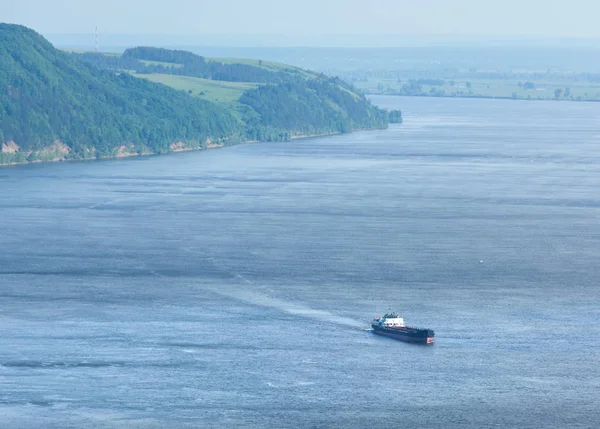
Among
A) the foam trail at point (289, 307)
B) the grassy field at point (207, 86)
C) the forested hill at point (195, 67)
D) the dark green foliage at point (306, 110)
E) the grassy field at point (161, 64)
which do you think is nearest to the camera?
the foam trail at point (289, 307)

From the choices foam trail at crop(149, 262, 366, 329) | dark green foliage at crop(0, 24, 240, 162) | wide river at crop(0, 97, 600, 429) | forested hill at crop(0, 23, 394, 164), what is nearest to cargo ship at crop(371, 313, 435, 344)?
wide river at crop(0, 97, 600, 429)

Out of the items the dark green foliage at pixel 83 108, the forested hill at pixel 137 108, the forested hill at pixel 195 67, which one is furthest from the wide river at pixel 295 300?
the forested hill at pixel 195 67

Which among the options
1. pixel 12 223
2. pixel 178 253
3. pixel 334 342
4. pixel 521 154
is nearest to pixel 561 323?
pixel 334 342

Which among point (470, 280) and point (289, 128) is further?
point (289, 128)

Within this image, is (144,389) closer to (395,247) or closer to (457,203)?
(395,247)

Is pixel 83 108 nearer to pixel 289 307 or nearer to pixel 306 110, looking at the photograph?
pixel 306 110

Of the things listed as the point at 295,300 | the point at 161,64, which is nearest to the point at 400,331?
the point at 295,300

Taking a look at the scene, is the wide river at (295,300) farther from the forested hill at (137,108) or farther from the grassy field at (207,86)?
the grassy field at (207,86)
